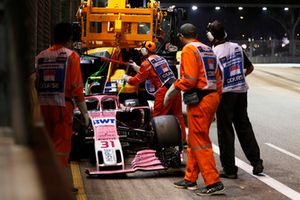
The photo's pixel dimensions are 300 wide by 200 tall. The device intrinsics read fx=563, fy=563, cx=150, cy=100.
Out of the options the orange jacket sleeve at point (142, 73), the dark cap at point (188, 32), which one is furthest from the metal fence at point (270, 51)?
the dark cap at point (188, 32)

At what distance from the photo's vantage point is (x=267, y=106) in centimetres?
1586

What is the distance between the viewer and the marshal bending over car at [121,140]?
24.0 ft

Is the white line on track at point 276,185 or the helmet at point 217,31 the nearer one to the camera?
the white line on track at point 276,185

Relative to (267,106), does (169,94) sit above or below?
above

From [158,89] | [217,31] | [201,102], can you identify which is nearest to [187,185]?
[201,102]

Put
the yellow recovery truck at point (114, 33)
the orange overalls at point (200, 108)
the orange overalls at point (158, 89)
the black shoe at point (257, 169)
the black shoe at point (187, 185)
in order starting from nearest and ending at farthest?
1. the orange overalls at point (200, 108)
2. the black shoe at point (187, 185)
3. the black shoe at point (257, 169)
4. the orange overalls at point (158, 89)
5. the yellow recovery truck at point (114, 33)

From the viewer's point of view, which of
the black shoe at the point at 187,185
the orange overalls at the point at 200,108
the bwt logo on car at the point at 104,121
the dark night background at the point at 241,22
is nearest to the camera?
the orange overalls at the point at 200,108

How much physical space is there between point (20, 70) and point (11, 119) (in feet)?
0.33

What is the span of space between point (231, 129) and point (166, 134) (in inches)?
34.2

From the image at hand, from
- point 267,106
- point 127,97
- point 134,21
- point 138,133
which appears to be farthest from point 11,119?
point 267,106

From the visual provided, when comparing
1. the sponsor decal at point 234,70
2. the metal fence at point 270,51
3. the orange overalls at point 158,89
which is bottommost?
the metal fence at point 270,51

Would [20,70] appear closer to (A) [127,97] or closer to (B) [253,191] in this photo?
(B) [253,191]

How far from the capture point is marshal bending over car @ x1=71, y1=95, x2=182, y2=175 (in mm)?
7316

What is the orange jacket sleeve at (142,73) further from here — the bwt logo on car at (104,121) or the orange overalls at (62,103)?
the orange overalls at (62,103)
